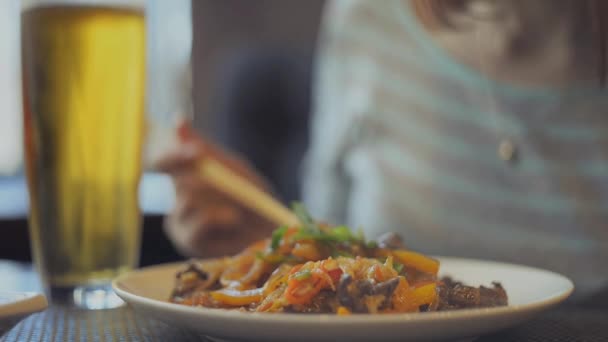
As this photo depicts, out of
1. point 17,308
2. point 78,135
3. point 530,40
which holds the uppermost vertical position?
point 530,40

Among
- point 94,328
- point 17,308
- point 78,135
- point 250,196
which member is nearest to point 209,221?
point 250,196

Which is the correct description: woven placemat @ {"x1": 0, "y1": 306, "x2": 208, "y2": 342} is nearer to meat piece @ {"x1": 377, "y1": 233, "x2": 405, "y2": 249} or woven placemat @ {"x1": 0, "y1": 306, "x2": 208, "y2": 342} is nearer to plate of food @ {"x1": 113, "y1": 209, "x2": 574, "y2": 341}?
plate of food @ {"x1": 113, "y1": 209, "x2": 574, "y2": 341}

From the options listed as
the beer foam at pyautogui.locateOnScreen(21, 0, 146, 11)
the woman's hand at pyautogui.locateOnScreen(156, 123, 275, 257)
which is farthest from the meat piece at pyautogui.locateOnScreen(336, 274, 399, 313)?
the woman's hand at pyautogui.locateOnScreen(156, 123, 275, 257)

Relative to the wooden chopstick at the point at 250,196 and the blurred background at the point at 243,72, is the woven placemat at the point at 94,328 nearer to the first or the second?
the wooden chopstick at the point at 250,196

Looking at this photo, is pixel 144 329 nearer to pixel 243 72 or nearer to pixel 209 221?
pixel 209 221

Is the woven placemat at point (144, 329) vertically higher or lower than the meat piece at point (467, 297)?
lower

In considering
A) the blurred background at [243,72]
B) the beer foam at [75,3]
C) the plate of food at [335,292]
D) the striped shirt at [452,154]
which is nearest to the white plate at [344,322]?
the plate of food at [335,292]
